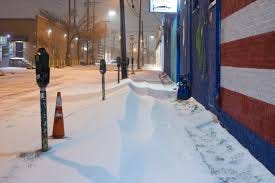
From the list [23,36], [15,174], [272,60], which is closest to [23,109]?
[15,174]

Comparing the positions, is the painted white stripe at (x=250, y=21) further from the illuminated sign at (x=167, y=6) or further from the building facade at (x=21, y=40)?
the building facade at (x=21, y=40)

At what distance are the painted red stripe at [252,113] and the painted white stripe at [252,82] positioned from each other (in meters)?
0.08

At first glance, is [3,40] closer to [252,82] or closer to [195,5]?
[195,5]

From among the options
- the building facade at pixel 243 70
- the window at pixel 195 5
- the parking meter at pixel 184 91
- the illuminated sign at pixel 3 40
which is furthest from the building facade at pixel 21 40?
the building facade at pixel 243 70

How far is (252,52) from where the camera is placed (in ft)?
22.8

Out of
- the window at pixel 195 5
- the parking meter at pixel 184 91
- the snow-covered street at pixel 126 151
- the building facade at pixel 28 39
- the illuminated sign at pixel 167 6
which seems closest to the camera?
the snow-covered street at pixel 126 151

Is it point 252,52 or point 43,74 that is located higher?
point 252,52

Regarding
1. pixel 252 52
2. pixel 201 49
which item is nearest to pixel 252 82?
pixel 252 52

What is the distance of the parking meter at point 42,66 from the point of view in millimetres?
7039

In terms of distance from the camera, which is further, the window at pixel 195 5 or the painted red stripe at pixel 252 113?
the window at pixel 195 5

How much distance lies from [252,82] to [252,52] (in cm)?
43

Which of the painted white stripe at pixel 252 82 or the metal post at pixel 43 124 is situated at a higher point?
the painted white stripe at pixel 252 82

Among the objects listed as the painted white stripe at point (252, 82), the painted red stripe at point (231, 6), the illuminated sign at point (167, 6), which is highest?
the illuminated sign at point (167, 6)

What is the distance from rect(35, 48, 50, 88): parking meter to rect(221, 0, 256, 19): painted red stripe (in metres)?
3.09
